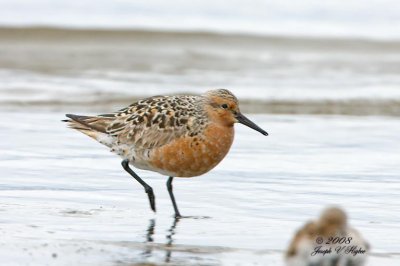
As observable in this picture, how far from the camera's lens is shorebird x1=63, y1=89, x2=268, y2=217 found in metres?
8.43

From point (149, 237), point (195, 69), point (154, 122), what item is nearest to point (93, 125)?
point (154, 122)

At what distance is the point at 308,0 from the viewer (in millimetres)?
25312

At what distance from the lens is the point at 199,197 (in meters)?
9.08

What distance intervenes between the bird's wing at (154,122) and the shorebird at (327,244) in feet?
8.11

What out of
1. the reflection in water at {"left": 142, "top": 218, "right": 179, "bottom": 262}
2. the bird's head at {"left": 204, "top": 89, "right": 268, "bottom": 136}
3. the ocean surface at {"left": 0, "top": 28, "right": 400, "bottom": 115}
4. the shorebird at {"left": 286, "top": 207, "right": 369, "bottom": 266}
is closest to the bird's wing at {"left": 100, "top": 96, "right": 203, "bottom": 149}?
the bird's head at {"left": 204, "top": 89, "right": 268, "bottom": 136}

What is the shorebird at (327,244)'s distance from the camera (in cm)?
604

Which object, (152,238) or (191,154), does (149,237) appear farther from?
(191,154)

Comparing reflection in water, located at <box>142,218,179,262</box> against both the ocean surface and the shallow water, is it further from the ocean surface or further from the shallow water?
the ocean surface

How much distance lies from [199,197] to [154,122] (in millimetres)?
816

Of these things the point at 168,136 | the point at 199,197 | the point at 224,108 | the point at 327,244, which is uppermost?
the point at 224,108

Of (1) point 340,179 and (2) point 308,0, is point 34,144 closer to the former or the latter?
(1) point 340,179

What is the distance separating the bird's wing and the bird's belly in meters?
0.08

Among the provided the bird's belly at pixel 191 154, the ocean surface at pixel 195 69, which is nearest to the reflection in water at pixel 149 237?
the bird's belly at pixel 191 154

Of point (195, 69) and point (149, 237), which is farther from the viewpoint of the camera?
point (195, 69)
